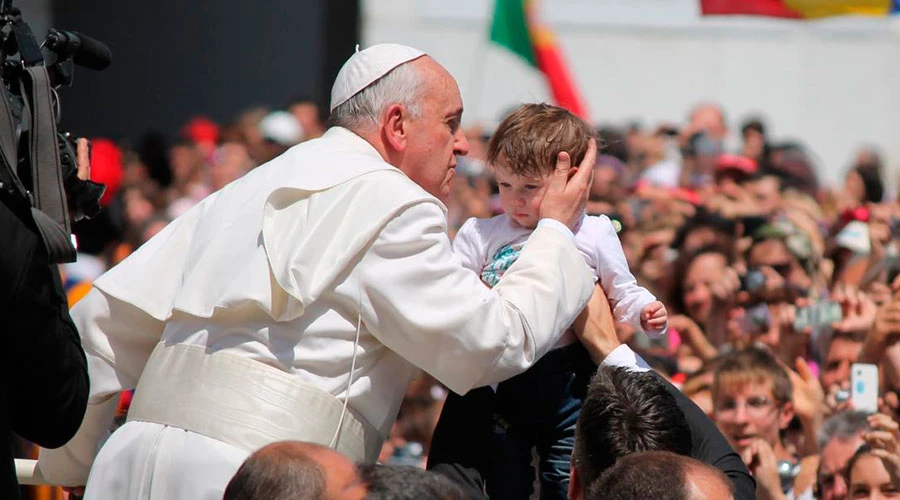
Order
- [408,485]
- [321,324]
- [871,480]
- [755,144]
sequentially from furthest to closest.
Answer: [755,144] → [871,480] → [321,324] → [408,485]

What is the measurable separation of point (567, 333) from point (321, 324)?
0.76 metres

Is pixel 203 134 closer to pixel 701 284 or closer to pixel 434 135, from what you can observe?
pixel 701 284

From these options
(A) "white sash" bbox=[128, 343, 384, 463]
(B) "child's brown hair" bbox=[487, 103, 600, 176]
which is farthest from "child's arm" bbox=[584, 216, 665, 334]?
(A) "white sash" bbox=[128, 343, 384, 463]

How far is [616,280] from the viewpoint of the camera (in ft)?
13.5

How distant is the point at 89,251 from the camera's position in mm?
12375

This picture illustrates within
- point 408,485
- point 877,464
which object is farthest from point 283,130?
point 408,485

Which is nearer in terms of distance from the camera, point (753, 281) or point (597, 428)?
point (597, 428)

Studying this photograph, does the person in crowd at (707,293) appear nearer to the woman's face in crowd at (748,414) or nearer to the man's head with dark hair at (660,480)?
the woman's face in crowd at (748,414)

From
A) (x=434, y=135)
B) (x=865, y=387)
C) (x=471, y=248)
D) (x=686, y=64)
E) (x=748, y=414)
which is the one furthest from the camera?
(x=686, y=64)

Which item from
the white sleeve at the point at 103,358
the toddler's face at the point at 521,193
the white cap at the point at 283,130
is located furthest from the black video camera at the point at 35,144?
the white cap at the point at 283,130

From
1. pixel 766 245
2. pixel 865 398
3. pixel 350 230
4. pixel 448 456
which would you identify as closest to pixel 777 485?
pixel 865 398

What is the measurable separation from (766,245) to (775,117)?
10569 millimetres

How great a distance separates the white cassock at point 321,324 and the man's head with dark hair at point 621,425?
0.63 feet

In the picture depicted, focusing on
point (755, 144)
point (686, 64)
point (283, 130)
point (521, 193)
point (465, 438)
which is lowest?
point (686, 64)
